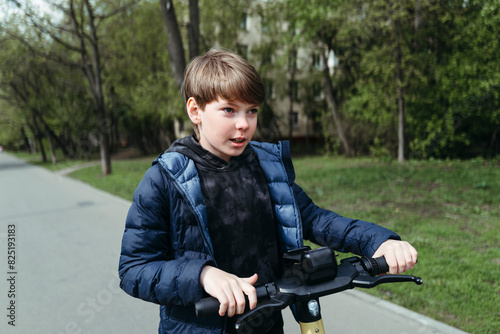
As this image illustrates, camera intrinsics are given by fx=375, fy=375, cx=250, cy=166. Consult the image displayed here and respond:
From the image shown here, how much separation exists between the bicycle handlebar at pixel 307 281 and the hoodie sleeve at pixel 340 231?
22 cm

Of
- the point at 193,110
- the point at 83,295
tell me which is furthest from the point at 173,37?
the point at 193,110

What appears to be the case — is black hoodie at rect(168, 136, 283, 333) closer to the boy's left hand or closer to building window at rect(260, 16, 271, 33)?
the boy's left hand

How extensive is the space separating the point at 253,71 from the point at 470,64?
13.2 metres

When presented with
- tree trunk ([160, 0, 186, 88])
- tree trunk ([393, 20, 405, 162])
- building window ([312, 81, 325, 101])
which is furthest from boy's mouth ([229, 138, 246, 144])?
building window ([312, 81, 325, 101])

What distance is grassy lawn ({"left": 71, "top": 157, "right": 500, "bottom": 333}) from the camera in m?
3.41

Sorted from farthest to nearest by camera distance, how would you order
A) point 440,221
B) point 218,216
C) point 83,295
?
point 440,221
point 83,295
point 218,216

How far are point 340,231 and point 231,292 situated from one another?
66 centimetres

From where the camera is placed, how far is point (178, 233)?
1453 mm

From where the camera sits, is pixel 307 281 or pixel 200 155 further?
pixel 200 155

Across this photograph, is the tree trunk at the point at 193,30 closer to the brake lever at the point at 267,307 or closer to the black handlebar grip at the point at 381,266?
the black handlebar grip at the point at 381,266

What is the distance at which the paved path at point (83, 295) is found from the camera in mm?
3297

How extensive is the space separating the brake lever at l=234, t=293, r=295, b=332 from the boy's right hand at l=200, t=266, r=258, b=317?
0.09 ft

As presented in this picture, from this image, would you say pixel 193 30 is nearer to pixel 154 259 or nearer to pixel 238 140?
pixel 238 140

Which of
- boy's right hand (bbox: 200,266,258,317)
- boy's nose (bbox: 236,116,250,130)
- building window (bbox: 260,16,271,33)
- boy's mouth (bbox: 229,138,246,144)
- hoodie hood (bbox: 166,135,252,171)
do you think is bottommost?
boy's right hand (bbox: 200,266,258,317)
